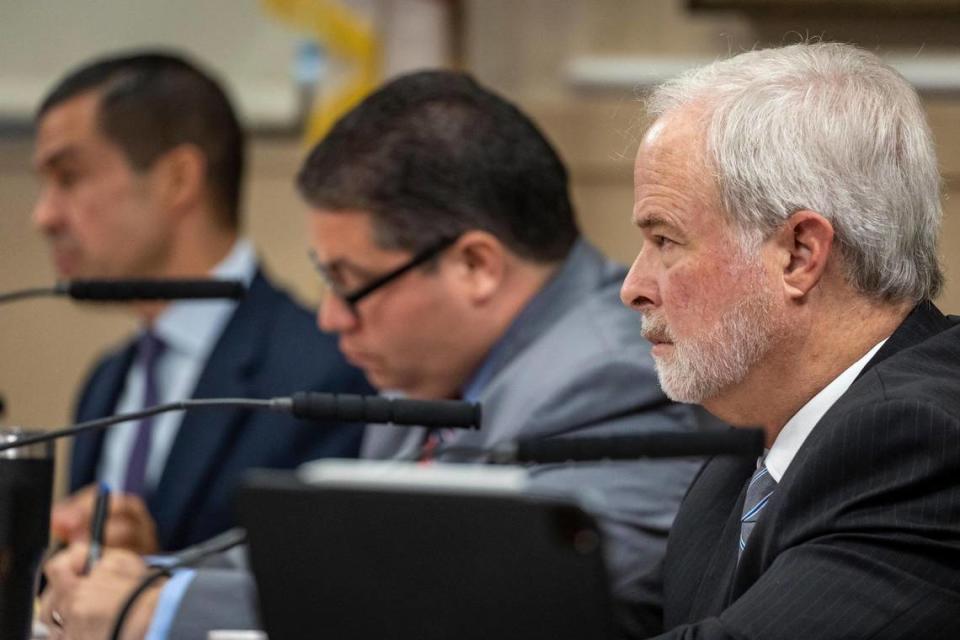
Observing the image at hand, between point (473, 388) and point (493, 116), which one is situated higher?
point (493, 116)

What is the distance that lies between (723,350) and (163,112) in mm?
2149

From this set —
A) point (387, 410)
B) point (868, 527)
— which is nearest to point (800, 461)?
point (868, 527)

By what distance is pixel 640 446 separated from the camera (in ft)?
4.70

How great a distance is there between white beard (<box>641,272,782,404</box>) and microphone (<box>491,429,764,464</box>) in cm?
19

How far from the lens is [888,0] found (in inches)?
147

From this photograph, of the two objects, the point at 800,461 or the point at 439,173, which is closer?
the point at 800,461

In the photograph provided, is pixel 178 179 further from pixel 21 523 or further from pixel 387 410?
pixel 387 410

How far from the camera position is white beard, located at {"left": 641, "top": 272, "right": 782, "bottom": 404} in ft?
5.27

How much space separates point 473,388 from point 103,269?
1.28 m

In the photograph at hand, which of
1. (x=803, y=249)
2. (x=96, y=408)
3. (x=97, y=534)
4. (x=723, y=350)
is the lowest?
(x=96, y=408)

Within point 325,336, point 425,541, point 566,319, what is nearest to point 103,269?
point 325,336

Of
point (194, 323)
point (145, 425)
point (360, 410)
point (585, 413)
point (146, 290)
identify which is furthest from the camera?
point (194, 323)

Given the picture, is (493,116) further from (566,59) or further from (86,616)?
(566,59)

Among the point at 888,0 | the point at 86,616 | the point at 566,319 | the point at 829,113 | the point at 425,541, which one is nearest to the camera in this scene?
the point at 425,541
